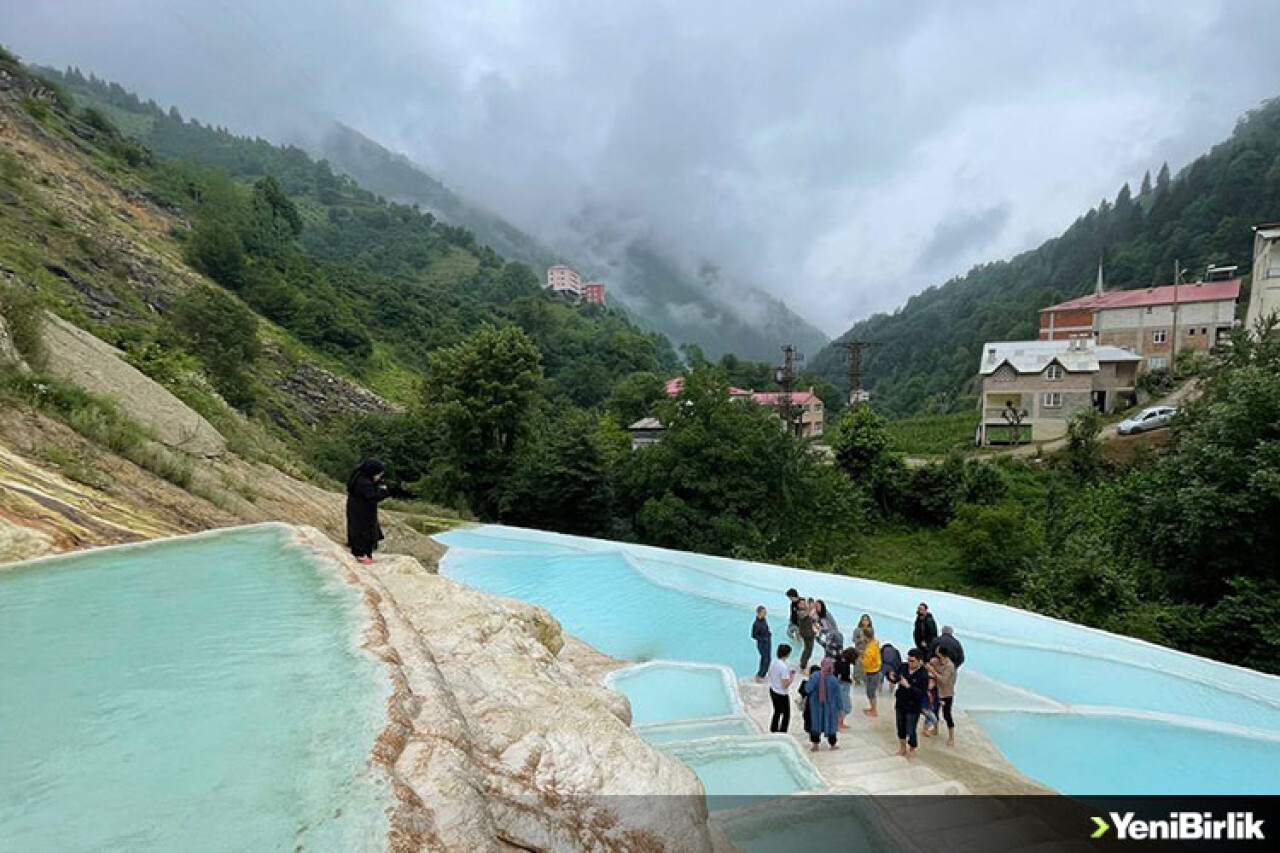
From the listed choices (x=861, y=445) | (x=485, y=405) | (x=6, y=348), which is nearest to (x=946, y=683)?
(x=6, y=348)

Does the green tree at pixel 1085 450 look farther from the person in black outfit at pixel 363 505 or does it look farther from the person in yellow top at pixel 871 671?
the person in black outfit at pixel 363 505

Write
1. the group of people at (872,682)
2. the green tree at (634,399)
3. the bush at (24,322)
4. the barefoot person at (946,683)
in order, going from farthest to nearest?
the green tree at (634,399), the bush at (24,322), the barefoot person at (946,683), the group of people at (872,682)

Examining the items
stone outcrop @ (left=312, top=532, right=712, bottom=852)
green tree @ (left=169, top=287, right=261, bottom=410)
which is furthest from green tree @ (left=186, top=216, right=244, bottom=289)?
stone outcrop @ (left=312, top=532, right=712, bottom=852)

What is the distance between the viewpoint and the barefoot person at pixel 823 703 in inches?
276

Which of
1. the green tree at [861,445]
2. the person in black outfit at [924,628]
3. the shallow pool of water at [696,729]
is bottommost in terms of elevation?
the shallow pool of water at [696,729]

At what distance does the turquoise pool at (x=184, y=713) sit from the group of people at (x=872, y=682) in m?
5.20

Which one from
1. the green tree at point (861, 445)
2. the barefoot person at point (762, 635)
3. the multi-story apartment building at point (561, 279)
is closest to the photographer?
the barefoot person at point (762, 635)

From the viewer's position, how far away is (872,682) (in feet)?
26.9

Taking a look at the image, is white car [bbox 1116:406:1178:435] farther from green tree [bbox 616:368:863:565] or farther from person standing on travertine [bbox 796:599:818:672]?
person standing on travertine [bbox 796:599:818:672]

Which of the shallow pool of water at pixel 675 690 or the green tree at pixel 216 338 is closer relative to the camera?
the shallow pool of water at pixel 675 690

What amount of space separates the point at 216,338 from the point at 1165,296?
5808cm

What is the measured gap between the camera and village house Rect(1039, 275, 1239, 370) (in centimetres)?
4031

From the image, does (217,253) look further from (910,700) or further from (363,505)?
(910,700)

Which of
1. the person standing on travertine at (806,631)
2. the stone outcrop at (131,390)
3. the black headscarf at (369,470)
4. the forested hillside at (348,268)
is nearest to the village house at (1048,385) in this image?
the person standing on travertine at (806,631)
